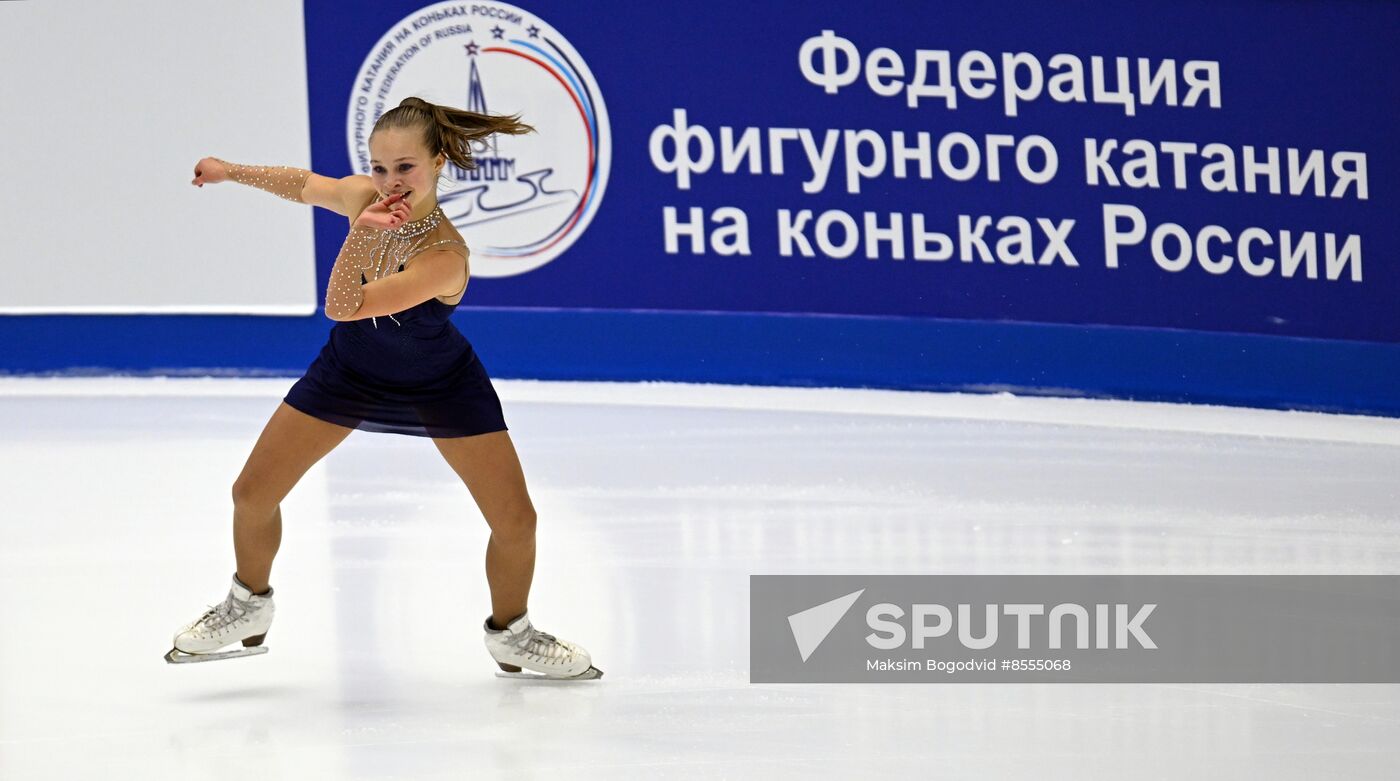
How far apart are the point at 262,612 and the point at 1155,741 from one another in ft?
5.80

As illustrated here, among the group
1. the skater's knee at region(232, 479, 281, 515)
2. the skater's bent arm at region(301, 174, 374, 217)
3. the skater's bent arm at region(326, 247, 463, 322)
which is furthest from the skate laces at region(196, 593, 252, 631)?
the skater's bent arm at region(301, 174, 374, 217)

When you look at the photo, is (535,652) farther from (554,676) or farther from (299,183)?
(299,183)

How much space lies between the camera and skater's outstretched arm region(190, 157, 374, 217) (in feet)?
11.4

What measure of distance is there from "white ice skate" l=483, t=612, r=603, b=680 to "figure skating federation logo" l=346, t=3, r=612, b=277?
3.80m

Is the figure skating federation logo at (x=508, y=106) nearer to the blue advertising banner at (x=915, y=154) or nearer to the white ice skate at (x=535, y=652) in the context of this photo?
the blue advertising banner at (x=915, y=154)

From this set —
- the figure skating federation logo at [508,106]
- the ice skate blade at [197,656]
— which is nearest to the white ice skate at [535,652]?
the ice skate blade at [197,656]

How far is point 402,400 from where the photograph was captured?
11.2ft

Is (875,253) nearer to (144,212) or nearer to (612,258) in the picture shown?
(612,258)

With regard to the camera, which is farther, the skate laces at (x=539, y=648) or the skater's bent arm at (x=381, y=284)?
the skate laces at (x=539, y=648)

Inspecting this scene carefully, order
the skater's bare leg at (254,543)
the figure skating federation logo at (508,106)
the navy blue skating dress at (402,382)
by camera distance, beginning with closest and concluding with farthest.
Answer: the navy blue skating dress at (402,382), the skater's bare leg at (254,543), the figure skating federation logo at (508,106)

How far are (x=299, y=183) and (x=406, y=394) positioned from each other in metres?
0.51

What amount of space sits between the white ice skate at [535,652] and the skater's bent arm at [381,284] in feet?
2.31

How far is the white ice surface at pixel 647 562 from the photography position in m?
3.19

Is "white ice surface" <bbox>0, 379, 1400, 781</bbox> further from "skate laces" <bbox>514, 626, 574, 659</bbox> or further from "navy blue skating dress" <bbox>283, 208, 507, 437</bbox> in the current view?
"navy blue skating dress" <bbox>283, 208, 507, 437</bbox>
